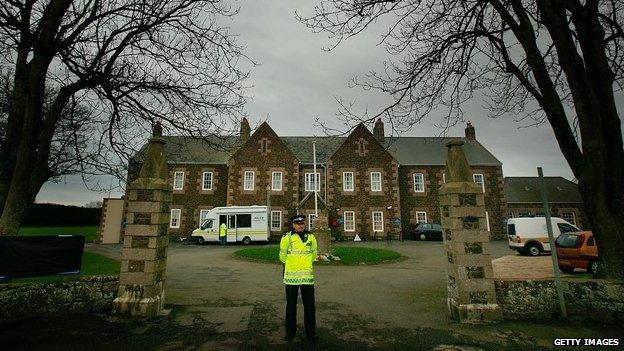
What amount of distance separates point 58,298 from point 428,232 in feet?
91.8

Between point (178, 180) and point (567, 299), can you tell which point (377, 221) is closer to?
point (178, 180)

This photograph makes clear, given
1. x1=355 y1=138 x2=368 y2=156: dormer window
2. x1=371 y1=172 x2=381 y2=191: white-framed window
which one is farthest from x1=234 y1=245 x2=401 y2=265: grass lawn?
x1=355 y1=138 x2=368 y2=156: dormer window

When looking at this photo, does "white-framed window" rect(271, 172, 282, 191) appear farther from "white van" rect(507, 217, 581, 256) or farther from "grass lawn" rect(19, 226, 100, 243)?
"white van" rect(507, 217, 581, 256)

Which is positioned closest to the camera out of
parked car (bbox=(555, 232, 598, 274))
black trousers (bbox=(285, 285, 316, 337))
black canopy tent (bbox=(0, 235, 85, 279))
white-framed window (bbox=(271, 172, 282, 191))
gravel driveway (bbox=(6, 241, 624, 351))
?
gravel driveway (bbox=(6, 241, 624, 351))

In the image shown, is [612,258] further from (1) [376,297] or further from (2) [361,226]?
(2) [361,226]

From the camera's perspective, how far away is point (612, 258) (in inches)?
266

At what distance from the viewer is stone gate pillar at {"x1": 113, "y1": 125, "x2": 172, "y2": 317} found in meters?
6.36

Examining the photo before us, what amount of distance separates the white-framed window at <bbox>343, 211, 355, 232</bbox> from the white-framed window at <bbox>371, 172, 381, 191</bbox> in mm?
3266

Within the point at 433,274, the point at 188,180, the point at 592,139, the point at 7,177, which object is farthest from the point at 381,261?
the point at 188,180

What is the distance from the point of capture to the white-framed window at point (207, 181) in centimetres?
3130

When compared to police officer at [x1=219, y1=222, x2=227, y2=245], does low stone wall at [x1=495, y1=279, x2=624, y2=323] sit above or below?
below

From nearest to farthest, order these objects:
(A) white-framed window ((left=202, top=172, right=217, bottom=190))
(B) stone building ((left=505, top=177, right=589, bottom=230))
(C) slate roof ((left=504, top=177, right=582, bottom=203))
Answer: (A) white-framed window ((left=202, top=172, right=217, bottom=190)) < (B) stone building ((left=505, top=177, right=589, bottom=230)) < (C) slate roof ((left=504, top=177, right=582, bottom=203))

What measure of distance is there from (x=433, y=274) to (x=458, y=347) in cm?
768

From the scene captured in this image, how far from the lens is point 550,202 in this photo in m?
36.8
